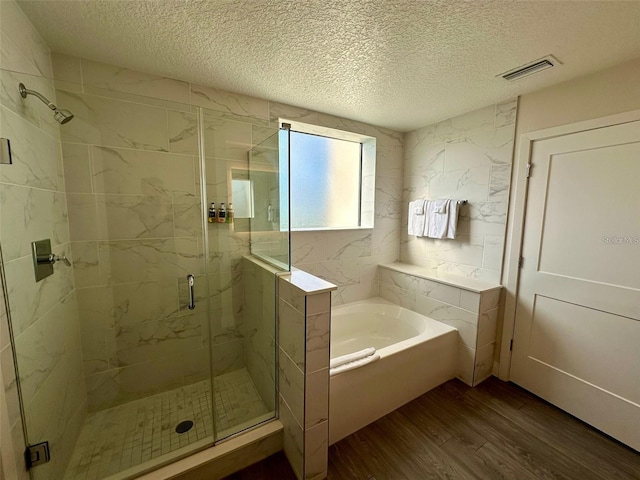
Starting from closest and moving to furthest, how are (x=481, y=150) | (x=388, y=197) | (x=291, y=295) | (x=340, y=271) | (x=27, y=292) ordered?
(x=27, y=292) < (x=291, y=295) < (x=481, y=150) < (x=340, y=271) < (x=388, y=197)

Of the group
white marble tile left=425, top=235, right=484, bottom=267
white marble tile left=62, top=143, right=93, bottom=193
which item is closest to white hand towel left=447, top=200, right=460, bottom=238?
white marble tile left=425, top=235, right=484, bottom=267

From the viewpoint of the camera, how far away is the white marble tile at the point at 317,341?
1.28 metres

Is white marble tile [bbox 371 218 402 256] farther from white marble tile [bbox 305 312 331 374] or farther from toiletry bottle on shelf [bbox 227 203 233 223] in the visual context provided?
white marble tile [bbox 305 312 331 374]

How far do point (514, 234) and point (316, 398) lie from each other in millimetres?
1951

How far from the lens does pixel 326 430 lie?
1389 mm

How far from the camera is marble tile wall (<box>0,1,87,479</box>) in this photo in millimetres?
1061

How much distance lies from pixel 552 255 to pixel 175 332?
287cm

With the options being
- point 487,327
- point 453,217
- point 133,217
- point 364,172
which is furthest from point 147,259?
point 487,327

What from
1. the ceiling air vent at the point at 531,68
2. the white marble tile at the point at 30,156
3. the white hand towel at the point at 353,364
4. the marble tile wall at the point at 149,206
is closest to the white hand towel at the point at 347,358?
the white hand towel at the point at 353,364

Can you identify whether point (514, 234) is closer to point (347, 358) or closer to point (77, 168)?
point (347, 358)

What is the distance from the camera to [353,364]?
1628 millimetres

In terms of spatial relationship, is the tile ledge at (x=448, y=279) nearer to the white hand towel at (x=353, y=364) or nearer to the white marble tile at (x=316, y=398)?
the white hand towel at (x=353, y=364)

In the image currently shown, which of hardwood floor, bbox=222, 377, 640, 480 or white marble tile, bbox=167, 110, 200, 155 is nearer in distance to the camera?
hardwood floor, bbox=222, 377, 640, 480

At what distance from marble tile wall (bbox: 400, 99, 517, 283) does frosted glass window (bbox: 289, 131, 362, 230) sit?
2.14 ft
